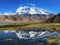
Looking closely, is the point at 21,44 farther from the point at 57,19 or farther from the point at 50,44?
the point at 57,19

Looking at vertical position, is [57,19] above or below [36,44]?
above

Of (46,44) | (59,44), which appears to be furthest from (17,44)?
(59,44)

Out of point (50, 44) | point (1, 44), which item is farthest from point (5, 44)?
point (50, 44)

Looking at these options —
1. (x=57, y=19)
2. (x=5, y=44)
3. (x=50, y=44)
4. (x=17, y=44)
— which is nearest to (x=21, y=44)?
(x=17, y=44)

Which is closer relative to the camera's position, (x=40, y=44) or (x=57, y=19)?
(x=40, y=44)

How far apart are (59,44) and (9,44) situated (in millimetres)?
7861

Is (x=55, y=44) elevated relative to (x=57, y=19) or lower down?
lower down

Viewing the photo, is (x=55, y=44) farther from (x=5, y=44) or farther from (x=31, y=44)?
(x=5, y=44)

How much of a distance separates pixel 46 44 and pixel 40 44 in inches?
39.3

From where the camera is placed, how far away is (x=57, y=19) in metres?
150

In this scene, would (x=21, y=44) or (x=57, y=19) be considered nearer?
(x=21, y=44)

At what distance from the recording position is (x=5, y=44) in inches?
1152

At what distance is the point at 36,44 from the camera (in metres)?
29.3

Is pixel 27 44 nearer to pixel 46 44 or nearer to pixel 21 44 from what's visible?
pixel 21 44
